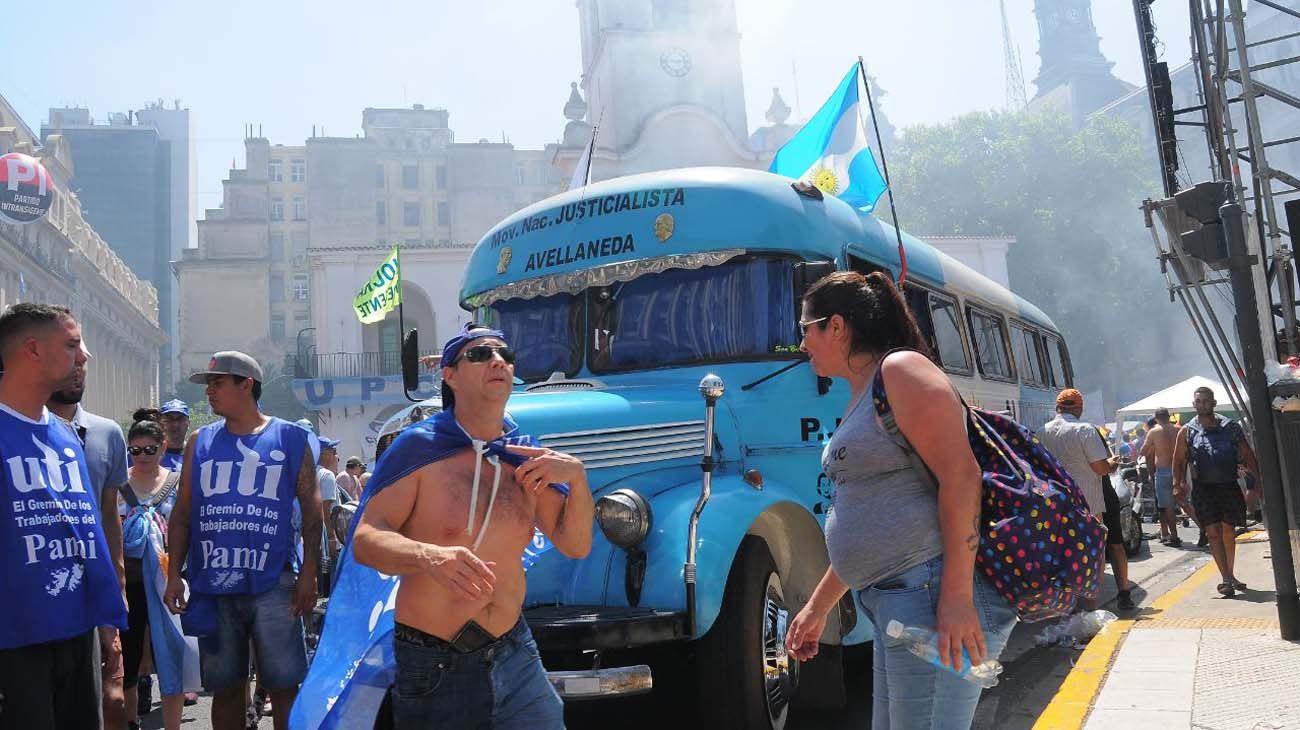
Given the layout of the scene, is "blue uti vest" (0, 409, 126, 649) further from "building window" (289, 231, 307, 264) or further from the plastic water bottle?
"building window" (289, 231, 307, 264)

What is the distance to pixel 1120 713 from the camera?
16.4 feet

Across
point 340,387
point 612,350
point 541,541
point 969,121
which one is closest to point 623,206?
point 612,350

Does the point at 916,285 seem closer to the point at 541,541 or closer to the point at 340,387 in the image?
the point at 541,541

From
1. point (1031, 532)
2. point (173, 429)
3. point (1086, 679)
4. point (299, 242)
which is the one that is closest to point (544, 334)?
point (173, 429)

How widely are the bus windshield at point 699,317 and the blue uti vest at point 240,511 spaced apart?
1915 millimetres

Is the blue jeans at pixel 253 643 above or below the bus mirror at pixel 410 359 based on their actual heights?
below

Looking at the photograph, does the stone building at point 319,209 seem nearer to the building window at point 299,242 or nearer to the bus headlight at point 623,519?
the building window at point 299,242

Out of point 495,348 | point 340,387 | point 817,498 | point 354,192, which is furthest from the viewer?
point 354,192

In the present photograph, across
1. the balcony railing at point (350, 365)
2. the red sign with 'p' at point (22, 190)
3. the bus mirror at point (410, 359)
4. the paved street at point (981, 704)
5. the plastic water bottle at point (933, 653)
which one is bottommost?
the paved street at point (981, 704)

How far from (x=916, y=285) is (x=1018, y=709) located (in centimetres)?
284

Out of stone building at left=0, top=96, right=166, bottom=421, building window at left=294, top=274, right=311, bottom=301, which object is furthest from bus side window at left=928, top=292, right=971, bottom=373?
building window at left=294, top=274, right=311, bottom=301

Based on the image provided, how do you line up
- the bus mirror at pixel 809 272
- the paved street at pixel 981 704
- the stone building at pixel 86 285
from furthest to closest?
the stone building at pixel 86 285, the paved street at pixel 981 704, the bus mirror at pixel 809 272

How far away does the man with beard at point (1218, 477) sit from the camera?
29.0ft

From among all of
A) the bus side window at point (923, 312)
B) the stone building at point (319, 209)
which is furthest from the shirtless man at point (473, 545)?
the stone building at point (319, 209)
